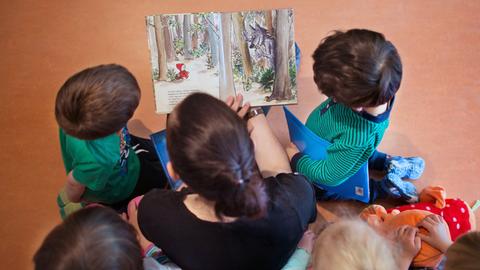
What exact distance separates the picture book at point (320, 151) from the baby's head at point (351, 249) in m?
0.30

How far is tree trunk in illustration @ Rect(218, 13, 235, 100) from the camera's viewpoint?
3.59 ft

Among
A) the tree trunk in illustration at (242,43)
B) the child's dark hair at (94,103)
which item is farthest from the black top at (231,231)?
the tree trunk in illustration at (242,43)

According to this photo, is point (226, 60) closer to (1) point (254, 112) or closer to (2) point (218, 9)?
(1) point (254, 112)

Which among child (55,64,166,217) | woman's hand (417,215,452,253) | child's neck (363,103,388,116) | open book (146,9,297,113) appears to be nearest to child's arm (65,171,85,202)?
child (55,64,166,217)

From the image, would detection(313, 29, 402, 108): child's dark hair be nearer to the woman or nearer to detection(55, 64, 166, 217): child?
the woman

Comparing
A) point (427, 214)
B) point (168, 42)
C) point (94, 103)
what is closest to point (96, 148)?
point (94, 103)

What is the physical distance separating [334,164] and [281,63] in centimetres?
31

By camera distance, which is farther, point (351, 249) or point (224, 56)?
point (224, 56)

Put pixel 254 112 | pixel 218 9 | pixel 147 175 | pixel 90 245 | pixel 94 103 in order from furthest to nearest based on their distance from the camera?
pixel 218 9, pixel 147 175, pixel 254 112, pixel 94 103, pixel 90 245

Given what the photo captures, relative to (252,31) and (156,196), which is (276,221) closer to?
(156,196)

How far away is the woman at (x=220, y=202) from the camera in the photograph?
2.16ft

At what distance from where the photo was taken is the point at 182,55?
3.58ft

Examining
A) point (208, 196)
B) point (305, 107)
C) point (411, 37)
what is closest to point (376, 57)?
point (208, 196)

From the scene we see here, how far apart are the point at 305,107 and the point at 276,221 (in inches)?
32.0
